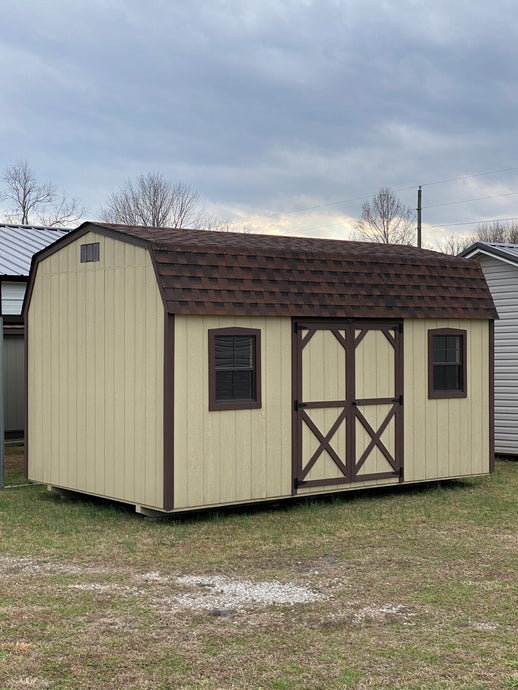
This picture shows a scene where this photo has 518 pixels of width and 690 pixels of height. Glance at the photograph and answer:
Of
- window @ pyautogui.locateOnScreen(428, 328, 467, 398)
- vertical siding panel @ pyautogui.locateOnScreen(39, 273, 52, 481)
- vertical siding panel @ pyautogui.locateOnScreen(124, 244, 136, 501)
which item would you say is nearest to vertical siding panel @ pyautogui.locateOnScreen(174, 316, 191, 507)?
vertical siding panel @ pyautogui.locateOnScreen(124, 244, 136, 501)

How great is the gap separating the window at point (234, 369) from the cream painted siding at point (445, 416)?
7.53 feet

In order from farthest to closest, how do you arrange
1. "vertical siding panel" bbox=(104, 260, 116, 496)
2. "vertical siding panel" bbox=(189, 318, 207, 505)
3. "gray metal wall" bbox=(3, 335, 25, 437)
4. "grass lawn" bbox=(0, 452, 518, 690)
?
"gray metal wall" bbox=(3, 335, 25, 437), "vertical siding panel" bbox=(104, 260, 116, 496), "vertical siding panel" bbox=(189, 318, 207, 505), "grass lawn" bbox=(0, 452, 518, 690)

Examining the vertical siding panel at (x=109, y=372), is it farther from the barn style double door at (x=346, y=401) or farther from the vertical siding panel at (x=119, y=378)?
the barn style double door at (x=346, y=401)

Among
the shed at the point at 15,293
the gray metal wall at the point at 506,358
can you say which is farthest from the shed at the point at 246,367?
the gray metal wall at the point at 506,358

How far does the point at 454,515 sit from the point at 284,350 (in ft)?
8.51

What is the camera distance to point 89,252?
10.4 meters

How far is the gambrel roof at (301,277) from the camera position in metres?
9.42

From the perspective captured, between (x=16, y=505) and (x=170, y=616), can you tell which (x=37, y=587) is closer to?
(x=170, y=616)

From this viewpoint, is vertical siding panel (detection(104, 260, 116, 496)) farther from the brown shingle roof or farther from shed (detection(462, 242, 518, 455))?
shed (detection(462, 242, 518, 455))

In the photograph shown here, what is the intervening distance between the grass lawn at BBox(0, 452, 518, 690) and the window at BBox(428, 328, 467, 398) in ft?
5.63

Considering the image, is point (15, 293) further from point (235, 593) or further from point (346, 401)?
point (235, 593)

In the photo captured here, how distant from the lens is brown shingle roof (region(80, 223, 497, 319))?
9.42 meters

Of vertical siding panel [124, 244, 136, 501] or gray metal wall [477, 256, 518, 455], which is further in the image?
gray metal wall [477, 256, 518, 455]

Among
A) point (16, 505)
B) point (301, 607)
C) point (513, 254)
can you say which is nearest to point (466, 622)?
point (301, 607)
